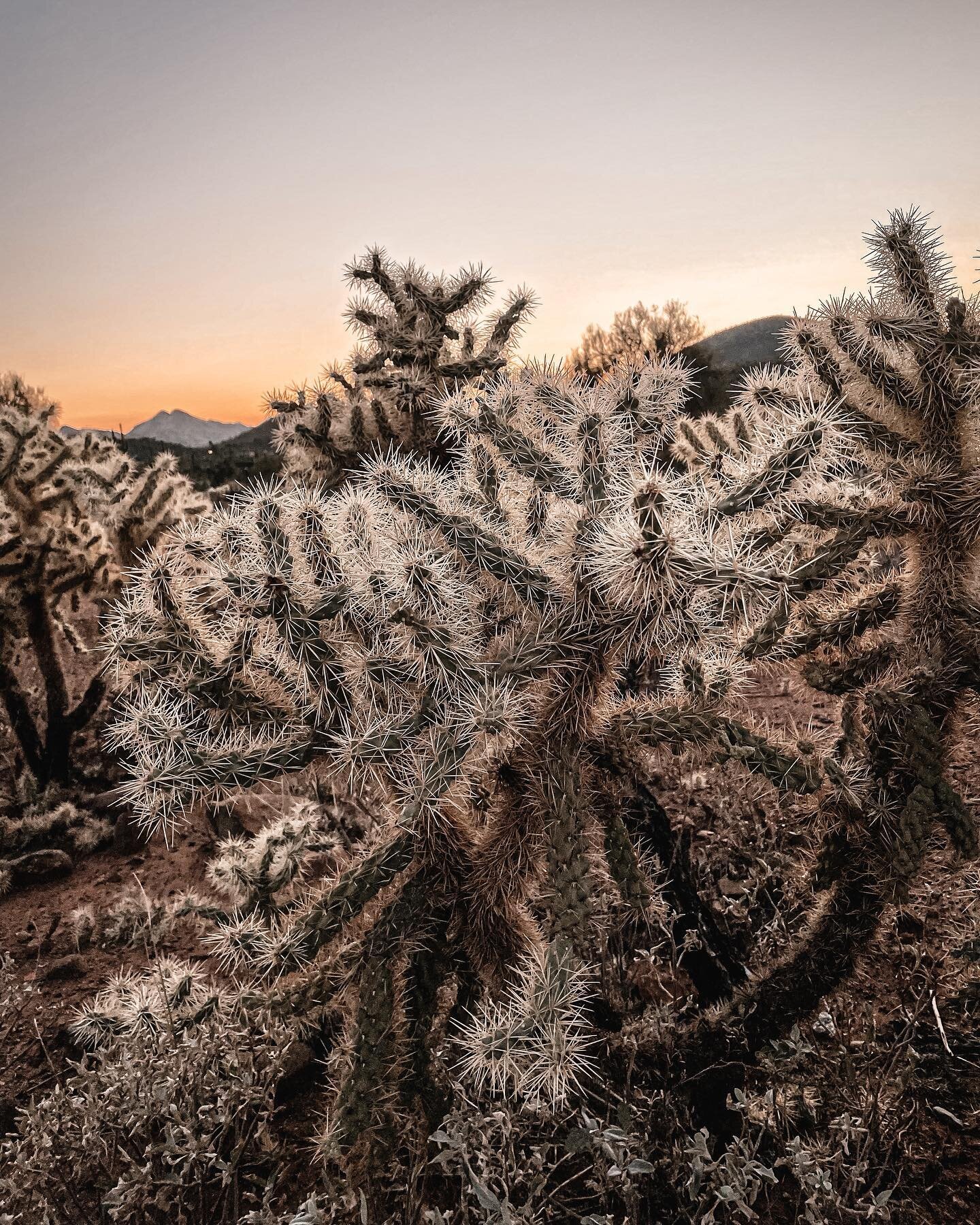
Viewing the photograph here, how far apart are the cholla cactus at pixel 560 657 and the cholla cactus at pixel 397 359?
1.69 metres

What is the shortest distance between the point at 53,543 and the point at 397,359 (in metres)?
3.56

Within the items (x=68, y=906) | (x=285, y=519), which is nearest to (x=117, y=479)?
(x=68, y=906)

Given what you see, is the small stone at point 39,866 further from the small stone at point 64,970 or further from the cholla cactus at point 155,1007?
the cholla cactus at point 155,1007

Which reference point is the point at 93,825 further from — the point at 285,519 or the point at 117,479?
the point at 285,519

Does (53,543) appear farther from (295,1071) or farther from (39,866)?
(295,1071)

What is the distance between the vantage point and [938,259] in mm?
2273

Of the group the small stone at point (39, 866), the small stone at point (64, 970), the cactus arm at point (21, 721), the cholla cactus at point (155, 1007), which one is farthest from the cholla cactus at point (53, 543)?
the cholla cactus at point (155, 1007)

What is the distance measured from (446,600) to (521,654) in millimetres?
269

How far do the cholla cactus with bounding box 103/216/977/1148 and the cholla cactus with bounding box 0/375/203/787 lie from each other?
4.18 m

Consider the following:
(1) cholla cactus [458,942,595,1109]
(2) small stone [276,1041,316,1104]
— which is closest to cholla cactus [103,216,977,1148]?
(1) cholla cactus [458,942,595,1109]

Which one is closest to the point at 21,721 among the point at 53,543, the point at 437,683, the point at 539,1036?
the point at 53,543

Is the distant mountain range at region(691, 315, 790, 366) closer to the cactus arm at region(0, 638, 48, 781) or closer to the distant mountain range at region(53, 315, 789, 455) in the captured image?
the distant mountain range at region(53, 315, 789, 455)

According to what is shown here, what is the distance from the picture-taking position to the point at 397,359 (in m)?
4.00

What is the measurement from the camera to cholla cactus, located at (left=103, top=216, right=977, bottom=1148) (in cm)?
176
